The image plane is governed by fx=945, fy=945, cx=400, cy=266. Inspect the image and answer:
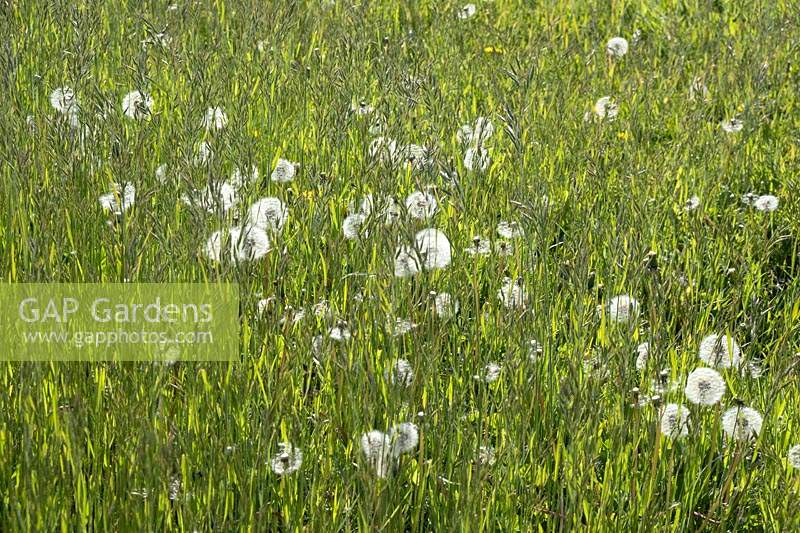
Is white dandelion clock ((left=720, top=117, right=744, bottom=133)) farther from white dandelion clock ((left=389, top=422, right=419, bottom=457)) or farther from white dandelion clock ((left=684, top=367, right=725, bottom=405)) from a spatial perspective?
white dandelion clock ((left=389, top=422, right=419, bottom=457))

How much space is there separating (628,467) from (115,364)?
102 cm

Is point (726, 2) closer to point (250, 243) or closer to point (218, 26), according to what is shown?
point (218, 26)

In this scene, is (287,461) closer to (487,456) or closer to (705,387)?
(487,456)

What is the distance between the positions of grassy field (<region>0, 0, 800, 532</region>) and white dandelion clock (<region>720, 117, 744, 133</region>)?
0.01 meters

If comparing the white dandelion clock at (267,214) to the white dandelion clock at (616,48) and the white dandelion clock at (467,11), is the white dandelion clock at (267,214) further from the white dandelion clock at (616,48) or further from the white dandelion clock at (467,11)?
the white dandelion clock at (467,11)

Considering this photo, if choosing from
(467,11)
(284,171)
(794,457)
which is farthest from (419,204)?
(467,11)

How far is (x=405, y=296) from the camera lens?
2193 mm

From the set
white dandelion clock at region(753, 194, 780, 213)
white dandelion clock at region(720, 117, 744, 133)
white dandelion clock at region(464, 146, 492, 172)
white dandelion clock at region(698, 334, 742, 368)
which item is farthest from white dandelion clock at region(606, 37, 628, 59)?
white dandelion clock at region(698, 334, 742, 368)

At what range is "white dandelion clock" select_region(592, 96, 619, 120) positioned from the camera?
3.63 m

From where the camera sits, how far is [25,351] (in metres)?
1.78

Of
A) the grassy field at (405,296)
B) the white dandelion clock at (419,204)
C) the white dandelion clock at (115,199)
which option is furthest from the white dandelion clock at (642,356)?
the white dandelion clock at (115,199)
